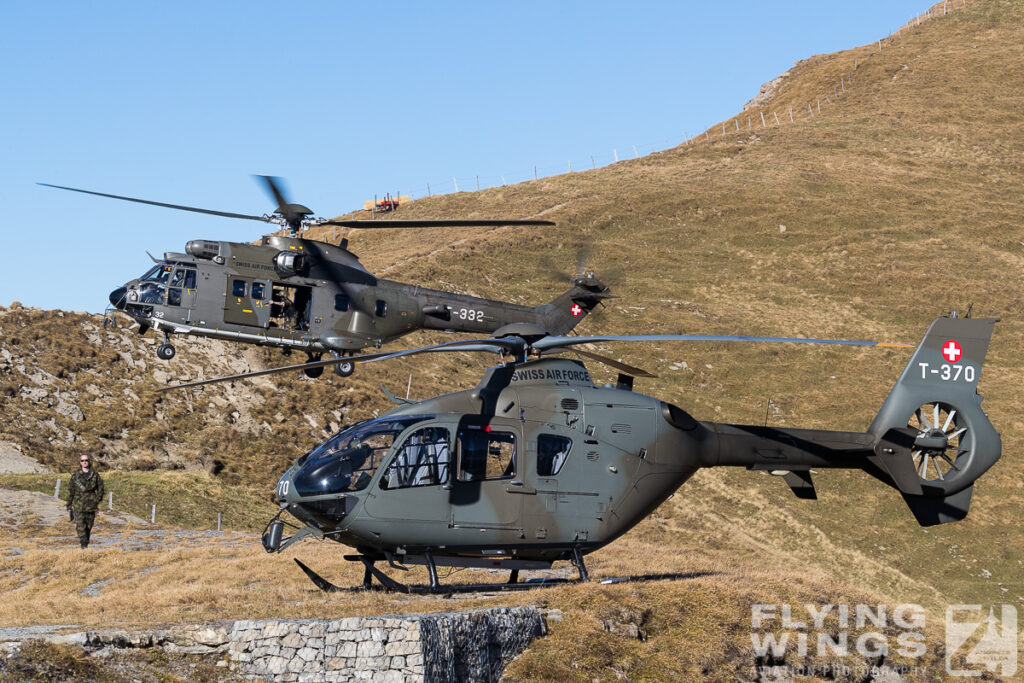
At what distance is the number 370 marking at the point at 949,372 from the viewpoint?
21219 millimetres

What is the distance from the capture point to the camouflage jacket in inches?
916

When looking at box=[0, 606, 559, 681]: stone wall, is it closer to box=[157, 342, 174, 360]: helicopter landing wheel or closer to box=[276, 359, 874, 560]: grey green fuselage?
box=[276, 359, 874, 560]: grey green fuselage

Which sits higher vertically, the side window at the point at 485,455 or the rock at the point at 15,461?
the side window at the point at 485,455

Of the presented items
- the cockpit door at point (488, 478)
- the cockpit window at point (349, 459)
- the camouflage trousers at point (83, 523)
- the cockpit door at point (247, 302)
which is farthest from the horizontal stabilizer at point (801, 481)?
the camouflage trousers at point (83, 523)

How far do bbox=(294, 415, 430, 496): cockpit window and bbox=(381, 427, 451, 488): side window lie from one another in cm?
23

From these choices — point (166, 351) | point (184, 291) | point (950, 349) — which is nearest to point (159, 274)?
point (184, 291)

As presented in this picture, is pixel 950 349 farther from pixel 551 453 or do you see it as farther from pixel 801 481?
pixel 551 453

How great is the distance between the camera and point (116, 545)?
24.9 m

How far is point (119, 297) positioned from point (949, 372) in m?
19.7

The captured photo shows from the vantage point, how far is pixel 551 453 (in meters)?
17.7

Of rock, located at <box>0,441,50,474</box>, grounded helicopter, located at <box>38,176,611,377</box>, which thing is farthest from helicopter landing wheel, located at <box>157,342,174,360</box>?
rock, located at <box>0,441,50,474</box>

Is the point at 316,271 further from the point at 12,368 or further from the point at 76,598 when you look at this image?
the point at 12,368

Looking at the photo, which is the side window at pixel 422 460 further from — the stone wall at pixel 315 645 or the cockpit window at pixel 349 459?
the stone wall at pixel 315 645

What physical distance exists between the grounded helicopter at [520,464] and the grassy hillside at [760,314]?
169 cm
